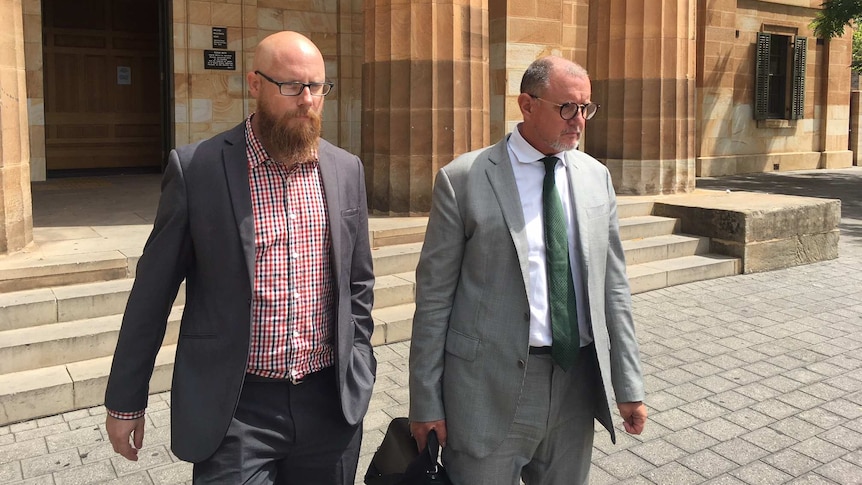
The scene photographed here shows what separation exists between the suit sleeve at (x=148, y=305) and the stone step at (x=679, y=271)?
645cm

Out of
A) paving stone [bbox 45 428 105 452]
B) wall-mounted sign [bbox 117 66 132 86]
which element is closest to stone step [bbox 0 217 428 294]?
paving stone [bbox 45 428 105 452]

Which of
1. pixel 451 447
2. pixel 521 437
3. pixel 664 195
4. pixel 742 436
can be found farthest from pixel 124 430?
pixel 664 195

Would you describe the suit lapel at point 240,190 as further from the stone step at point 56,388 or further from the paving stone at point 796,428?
the paving stone at point 796,428

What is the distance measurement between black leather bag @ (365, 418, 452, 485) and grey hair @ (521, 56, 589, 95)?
3.80 feet

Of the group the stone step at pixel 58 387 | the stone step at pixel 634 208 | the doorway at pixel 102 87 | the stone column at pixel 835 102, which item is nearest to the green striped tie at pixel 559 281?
the stone step at pixel 58 387

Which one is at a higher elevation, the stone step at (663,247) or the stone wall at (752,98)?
the stone wall at (752,98)

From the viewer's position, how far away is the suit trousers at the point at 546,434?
2.51 metres

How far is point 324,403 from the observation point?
7.88 feet

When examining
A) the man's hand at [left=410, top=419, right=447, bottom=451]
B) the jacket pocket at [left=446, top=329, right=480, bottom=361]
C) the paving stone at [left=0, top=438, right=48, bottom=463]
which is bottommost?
the paving stone at [left=0, top=438, right=48, bottom=463]

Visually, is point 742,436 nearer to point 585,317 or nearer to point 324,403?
point 585,317

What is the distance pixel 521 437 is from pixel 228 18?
34.6ft

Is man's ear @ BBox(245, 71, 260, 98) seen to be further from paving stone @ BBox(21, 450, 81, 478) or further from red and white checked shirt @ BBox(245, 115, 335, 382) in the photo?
paving stone @ BBox(21, 450, 81, 478)

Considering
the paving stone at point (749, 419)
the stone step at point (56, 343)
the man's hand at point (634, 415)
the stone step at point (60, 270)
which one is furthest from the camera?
the stone step at point (60, 270)

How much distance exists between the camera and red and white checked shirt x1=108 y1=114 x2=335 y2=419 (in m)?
2.34
